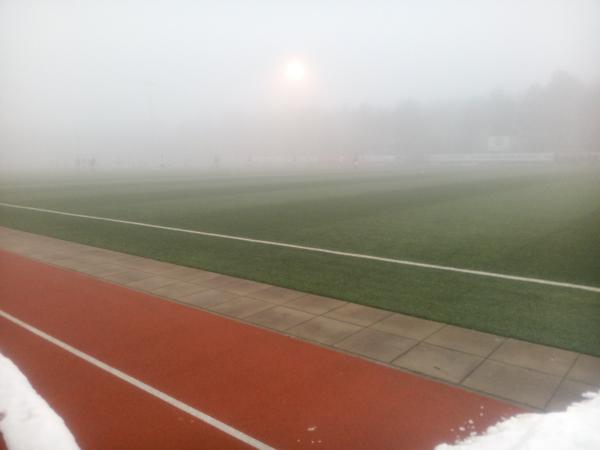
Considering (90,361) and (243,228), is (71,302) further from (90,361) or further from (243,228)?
(243,228)

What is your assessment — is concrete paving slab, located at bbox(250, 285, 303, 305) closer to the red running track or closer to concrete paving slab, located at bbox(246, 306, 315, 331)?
concrete paving slab, located at bbox(246, 306, 315, 331)

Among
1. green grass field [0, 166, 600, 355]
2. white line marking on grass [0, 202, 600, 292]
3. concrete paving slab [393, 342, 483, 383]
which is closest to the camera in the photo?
concrete paving slab [393, 342, 483, 383]

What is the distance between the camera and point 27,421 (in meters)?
4.12

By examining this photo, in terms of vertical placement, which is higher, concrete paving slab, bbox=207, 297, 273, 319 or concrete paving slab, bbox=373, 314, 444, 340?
concrete paving slab, bbox=207, 297, 273, 319

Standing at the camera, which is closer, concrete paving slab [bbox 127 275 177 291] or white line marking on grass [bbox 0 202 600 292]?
white line marking on grass [bbox 0 202 600 292]

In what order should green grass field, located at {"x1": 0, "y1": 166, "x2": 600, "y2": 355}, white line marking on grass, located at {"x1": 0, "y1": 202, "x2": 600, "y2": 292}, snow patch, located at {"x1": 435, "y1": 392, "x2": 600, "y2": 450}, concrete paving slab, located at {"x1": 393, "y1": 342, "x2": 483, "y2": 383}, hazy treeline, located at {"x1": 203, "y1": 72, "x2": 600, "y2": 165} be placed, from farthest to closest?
hazy treeline, located at {"x1": 203, "y1": 72, "x2": 600, "y2": 165} < white line marking on grass, located at {"x1": 0, "y1": 202, "x2": 600, "y2": 292} < green grass field, located at {"x1": 0, "y1": 166, "x2": 600, "y2": 355} < concrete paving slab, located at {"x1": 393, "y1": 342, "x2": 483, "y2": 383} < snow patch, located at {"x1": 435, "y1": 392, "x2": 600, "y2": 450}

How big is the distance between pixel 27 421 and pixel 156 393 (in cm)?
111

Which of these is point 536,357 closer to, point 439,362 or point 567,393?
point 567,393

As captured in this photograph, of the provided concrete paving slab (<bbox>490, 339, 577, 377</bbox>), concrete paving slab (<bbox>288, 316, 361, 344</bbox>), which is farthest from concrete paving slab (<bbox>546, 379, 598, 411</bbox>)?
concrete paving slab (<bbox>288, 316, 361, 344</bbox>)

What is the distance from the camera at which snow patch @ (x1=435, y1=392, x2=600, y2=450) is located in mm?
3592

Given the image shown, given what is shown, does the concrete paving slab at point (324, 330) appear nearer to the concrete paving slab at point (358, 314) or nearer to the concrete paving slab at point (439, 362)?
the concrete paving slab at point (358, 314)

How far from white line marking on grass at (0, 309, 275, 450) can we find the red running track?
0.05 meters

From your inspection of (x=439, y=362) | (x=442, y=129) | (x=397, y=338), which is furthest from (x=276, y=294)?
(x=442, y=129)

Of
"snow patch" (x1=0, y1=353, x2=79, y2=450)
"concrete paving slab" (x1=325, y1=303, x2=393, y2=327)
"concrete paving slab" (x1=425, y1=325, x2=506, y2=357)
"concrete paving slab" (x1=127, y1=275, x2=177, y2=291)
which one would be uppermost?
"concrete paving slab" (x1=127, y1=275, x2=177, y2=291)
